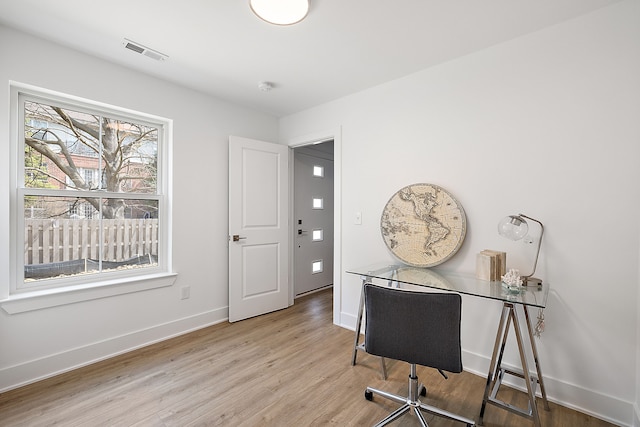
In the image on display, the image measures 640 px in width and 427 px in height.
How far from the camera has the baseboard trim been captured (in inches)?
81.0

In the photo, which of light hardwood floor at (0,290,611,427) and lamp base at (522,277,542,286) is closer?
light hardwood floor at (0,290,611,427)

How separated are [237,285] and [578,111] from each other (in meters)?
3.28

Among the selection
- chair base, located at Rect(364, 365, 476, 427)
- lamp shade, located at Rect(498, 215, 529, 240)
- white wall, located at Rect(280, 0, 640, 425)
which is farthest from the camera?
lamp shade, located at Rect(498, 215, 529, 240)

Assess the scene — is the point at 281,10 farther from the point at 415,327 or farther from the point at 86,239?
the point at 86,239

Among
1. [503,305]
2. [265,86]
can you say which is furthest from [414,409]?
[265,86]

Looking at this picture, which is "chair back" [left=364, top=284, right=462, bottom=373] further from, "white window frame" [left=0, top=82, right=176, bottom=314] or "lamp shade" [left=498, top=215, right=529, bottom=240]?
"white window frame" [left=0, top=82, right=176, bottom=314]

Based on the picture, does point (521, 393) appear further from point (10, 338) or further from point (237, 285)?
point (10, 338)

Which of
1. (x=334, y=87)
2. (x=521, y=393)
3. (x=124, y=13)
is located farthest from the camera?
(x=334, y=87)

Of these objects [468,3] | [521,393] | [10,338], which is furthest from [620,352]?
[10,338]

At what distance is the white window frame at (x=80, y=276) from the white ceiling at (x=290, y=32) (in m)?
0.44

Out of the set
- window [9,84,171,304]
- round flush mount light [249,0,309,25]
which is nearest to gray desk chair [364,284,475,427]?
round flush mount light [249,0,309,25]

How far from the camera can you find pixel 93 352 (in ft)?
7.83

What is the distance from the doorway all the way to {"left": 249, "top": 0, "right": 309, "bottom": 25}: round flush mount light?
224 centimetres

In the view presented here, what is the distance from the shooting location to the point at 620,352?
1735mm
